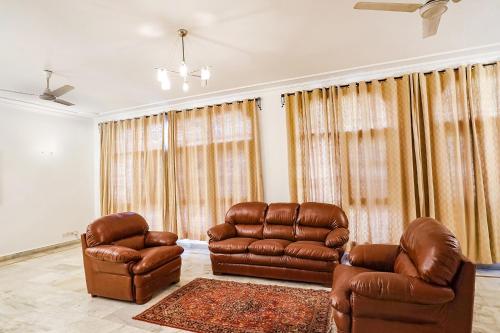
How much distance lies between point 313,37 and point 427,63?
2.04 m

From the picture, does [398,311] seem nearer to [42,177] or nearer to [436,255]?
[436,255]

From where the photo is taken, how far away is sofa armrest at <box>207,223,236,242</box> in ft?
12.8

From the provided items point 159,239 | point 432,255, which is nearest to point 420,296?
point 432,255

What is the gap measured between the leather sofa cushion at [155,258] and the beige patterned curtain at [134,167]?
7.40 feet

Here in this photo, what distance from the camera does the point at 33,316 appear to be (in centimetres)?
281

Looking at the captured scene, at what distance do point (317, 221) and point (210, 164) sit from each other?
231 centimetres

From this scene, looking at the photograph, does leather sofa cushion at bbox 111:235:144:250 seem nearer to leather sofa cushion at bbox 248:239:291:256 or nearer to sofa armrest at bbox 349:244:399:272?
leather sofa cushion at bbox 248:239:291:256

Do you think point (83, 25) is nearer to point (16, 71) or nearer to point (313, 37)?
point (16, 71)

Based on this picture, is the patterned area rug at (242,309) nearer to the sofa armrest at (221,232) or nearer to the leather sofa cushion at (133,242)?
the sofa armrest at (221,232)

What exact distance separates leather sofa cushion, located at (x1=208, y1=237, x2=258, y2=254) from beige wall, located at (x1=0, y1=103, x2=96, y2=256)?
12.9 feet

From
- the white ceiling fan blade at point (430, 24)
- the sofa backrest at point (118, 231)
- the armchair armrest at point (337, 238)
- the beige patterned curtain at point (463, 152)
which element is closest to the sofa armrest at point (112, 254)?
the sofa backrest at point (118, 231)

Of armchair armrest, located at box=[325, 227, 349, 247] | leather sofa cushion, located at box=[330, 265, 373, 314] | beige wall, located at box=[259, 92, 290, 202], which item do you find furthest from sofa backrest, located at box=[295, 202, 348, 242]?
leather sofa cushion, located at box=[330, 265, 373, 314]

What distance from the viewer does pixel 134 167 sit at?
19.2ft

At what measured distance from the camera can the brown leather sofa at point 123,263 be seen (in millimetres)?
2959
